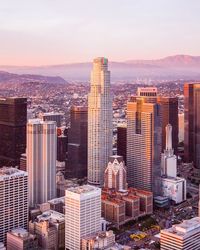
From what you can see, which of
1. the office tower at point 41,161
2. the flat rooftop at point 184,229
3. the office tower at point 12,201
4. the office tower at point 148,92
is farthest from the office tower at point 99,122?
the flat rooftop at point 184,229

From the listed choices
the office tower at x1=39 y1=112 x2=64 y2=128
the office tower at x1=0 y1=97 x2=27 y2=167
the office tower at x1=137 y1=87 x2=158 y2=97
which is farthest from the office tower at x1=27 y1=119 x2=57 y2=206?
the office tower at x1=39 y1=112 x2=64 y2=128

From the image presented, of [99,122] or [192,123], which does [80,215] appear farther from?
[192,123]

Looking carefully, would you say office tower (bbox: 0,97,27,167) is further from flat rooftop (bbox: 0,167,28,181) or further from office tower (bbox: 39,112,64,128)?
flat rooftop (bbox: 0,167,28,181)

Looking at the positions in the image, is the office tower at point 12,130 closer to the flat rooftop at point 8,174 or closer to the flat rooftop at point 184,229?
the flat rooftop at point 8,174

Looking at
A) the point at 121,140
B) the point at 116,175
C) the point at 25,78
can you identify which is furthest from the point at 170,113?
the point at 116,175

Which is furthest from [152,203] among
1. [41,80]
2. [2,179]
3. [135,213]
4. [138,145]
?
[41,80]
